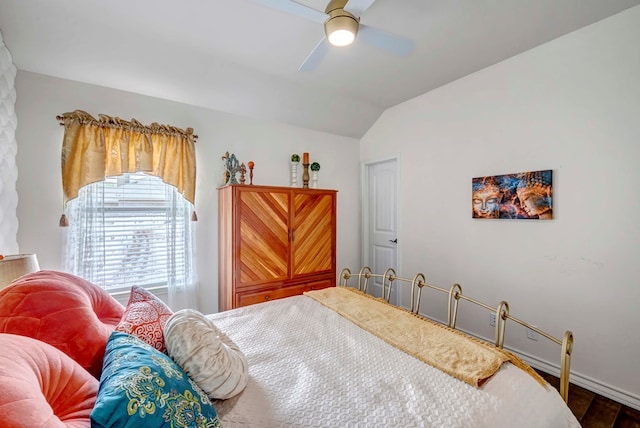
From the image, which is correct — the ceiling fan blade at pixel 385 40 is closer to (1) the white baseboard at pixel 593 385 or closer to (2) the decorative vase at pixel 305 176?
(2) the decorative vase at pixel 305 176

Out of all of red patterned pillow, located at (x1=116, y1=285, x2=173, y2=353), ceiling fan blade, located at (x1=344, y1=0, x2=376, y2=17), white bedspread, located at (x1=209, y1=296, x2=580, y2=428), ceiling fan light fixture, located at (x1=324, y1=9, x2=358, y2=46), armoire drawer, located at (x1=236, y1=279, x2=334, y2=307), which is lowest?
armoire drawer, located at (x1=236, y1=279, x2=334, y2=307)

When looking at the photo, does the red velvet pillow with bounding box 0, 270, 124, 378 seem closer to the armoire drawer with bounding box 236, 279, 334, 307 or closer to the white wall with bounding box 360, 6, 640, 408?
the armoire drawer with bounding box 236, 279, 334, 307

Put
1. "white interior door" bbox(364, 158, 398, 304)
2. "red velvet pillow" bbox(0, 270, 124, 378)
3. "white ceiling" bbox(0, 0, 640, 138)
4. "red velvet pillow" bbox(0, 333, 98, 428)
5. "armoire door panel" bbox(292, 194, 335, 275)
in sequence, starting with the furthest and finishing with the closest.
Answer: "white interior door" bbox(364, 158, 398, 304)
"armoire door panel" bbox(292, 194, 335, 275)
"white ceiling" bbox(0, 0, 640, 138)
"red velvet pillow" bbox(0, 270, 124, 378)
"red velvet pillow" bbox(0, 333, 98, 428)

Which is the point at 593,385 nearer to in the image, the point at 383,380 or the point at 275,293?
the point at 383,380

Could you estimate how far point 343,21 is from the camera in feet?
4.97

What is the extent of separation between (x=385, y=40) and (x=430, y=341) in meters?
1.80

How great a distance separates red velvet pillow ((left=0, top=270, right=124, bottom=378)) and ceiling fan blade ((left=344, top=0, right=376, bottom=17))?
1863 mm

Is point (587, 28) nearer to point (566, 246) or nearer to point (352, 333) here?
point (566, 246)

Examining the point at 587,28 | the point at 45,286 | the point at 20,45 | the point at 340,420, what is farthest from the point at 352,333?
→ the point at 20,45

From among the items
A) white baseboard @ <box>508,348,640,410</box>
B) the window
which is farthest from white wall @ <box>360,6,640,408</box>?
the window

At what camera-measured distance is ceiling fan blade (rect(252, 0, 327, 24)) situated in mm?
1408

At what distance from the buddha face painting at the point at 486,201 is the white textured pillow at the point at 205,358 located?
8.61 ft

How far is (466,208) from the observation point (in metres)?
2.92

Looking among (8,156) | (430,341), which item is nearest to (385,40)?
(430,341)
